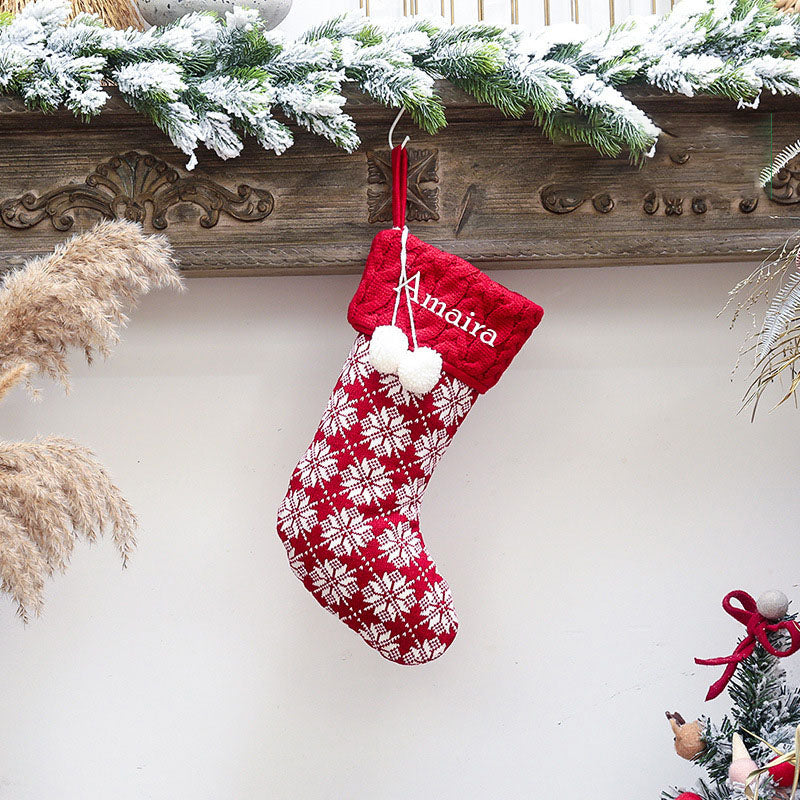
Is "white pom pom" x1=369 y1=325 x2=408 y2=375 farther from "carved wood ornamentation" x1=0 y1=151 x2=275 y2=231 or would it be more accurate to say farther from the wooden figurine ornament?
the wooden figurine ornament

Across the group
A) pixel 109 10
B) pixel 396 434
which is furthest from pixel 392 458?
pixel 109 10

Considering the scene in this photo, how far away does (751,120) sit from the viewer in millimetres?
1056

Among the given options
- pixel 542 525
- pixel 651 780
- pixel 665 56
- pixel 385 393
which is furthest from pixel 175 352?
pixel 651 780

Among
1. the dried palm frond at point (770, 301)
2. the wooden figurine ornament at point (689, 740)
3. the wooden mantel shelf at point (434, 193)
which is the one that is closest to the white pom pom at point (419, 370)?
the wooden mantel shelf at point (434, 193)

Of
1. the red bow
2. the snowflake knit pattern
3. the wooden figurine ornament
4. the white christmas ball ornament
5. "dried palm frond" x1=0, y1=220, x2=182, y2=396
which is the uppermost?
"dried palm frond" x1=0, y1=220, x2=182, y2=396

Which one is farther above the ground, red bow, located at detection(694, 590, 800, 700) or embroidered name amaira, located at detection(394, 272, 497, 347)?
embroidered name amaira, located at detection(394, 272, 497, 347)

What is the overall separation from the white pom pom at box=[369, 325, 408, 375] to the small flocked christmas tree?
21.1 inches

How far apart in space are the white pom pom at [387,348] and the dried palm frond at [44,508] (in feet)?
1.09

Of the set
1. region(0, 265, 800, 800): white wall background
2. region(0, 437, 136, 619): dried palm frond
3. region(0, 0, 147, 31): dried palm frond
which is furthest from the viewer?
region(0, 265, 800, 800): white wall background

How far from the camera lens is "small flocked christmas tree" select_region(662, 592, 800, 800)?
938 mm

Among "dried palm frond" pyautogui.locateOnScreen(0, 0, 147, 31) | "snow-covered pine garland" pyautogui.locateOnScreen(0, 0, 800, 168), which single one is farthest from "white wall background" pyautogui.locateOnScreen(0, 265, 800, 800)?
"dried palm frond" pyautogui.locateOnScreen(0, 0, 147, 31)

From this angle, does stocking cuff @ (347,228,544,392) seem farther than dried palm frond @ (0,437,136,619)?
Yes

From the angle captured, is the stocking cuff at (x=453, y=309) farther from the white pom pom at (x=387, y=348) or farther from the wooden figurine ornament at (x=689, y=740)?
the wooden figurine ornament at (x=689, y=740)

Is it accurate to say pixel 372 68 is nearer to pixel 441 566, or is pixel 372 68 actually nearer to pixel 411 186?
pixel 411 186
